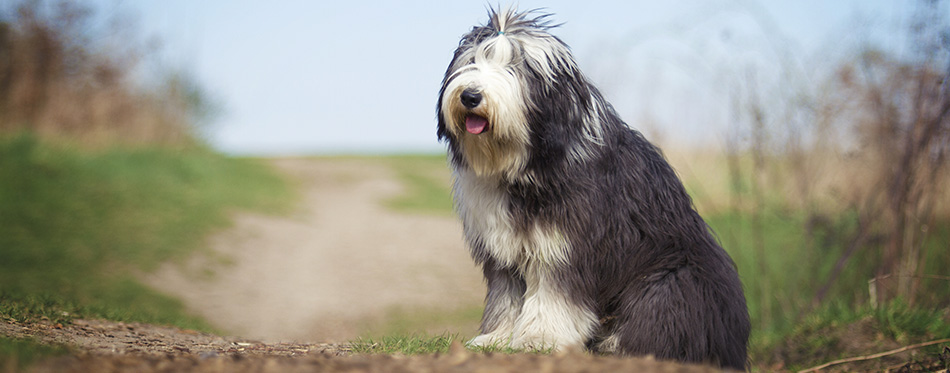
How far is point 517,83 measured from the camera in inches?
137

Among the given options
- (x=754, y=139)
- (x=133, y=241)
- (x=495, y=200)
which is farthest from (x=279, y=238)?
(x=495, y=200)

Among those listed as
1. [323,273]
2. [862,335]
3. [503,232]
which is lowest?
[323,273]

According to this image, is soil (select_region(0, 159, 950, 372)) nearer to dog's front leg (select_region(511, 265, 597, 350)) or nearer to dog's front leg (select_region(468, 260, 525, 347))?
dog's front leg (select_region(511, 265, 597, 350))

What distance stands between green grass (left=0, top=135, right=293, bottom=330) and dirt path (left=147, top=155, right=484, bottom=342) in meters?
0.44

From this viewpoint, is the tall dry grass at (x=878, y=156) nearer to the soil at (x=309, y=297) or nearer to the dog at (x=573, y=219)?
the dog at (x=573, y=219)

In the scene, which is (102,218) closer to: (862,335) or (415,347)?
(415,347)

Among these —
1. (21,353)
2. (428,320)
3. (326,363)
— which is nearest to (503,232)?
(326,363)

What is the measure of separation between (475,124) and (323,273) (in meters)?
8.21

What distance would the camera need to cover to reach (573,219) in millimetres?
3621

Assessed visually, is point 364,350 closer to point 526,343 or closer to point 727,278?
point 526,343

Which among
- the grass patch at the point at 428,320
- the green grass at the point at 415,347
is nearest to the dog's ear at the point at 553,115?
the green grass at the point at 415,347

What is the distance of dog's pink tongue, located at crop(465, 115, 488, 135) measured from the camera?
3.45 m

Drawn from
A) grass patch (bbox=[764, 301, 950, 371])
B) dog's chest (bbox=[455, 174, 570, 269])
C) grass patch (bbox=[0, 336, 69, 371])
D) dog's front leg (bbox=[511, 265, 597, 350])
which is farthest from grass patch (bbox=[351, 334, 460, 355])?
grass patch (bbox=[764, 301, 950, 371])

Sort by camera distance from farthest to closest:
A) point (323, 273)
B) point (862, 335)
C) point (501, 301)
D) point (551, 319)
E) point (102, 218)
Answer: point (323, 273)
point (102, 218)
point (862, 335)
point (501, 301)
point (551, 319)
